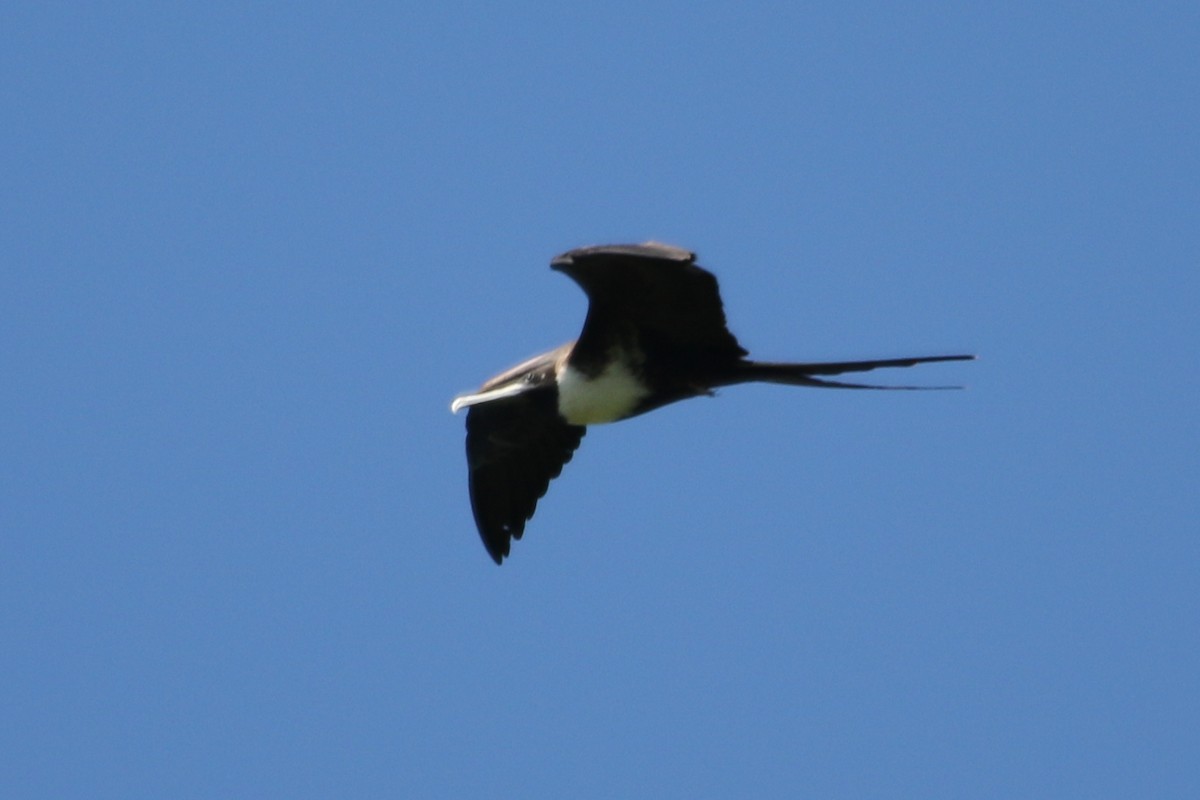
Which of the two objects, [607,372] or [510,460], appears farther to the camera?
[510,460]

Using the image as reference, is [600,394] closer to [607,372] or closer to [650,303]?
[607,372]

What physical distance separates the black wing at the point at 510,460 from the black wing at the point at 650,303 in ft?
3.44

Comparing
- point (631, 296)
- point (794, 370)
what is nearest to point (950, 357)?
point (794, 370)

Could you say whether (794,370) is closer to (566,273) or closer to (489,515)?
(566,273)

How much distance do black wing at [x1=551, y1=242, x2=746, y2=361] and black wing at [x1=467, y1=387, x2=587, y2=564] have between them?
105 cm

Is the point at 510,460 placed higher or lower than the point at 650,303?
lower

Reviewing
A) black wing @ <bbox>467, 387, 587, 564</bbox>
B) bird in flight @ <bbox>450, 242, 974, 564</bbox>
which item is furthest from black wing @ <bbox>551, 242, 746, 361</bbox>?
black wing @ <bbox>467, 387, 587, 564</bbox>

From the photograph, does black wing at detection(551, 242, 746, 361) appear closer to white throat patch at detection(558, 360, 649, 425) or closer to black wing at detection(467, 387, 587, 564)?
white throat patch at detection(558, 360, 649, 425)

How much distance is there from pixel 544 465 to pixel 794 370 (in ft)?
6.99

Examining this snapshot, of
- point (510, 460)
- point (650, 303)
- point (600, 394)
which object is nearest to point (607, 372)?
point (600, 394)

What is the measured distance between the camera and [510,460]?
9.39 meters

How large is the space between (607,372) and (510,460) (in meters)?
1.35

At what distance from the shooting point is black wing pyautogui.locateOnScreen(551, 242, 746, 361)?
7410 mm

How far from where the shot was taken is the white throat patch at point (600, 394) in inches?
323
